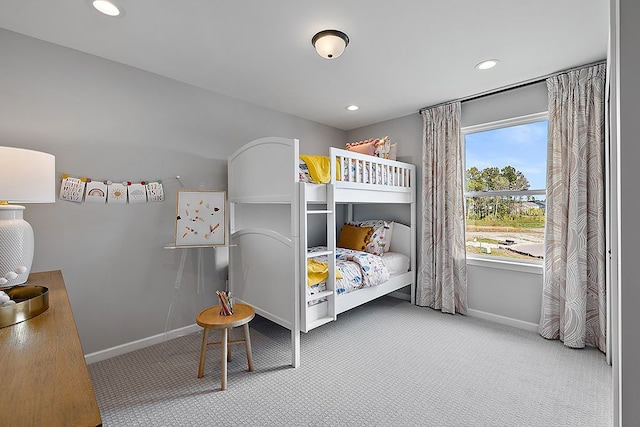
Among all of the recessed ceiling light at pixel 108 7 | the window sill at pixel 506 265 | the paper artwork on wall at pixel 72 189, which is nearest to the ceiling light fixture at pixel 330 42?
the recessed ceiling light at pixel 108 7

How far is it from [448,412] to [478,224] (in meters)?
2.17

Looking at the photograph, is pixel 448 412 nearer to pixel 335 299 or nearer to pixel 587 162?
pixel 335 299

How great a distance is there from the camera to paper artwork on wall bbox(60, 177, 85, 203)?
224 centimetres

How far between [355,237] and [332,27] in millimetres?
2392

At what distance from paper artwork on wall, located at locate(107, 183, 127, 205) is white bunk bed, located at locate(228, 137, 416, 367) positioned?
0.91 metres

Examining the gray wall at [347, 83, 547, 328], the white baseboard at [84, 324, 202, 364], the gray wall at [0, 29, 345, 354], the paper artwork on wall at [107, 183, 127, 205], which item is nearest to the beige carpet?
the white baseboard at [84, 324, 202, 364]

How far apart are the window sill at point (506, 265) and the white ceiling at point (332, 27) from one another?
5.85 ft

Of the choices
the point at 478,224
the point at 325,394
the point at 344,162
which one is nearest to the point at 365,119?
the point at 344,162

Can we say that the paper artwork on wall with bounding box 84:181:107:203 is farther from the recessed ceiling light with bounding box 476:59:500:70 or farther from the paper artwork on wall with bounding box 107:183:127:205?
the recessed ceiling light with bounding box 476:59:500:70

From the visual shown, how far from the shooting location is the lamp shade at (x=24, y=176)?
1489 mm

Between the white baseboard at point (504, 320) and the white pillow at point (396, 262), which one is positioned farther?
the white pillow at point (396, 262)

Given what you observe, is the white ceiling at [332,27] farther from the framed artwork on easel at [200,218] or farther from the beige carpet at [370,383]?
the beige carpet at [370,383]

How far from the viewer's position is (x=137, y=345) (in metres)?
2.62

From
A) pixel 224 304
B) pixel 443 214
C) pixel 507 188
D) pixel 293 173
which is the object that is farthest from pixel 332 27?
pixel 507 188
